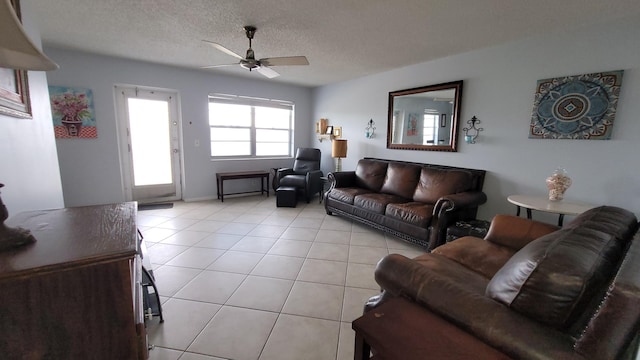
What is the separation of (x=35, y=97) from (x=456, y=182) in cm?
392

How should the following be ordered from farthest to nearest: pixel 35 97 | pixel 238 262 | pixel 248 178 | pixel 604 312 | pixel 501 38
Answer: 1. pixel 248 178
2. pixel 501 38
3. pixel 238 262
4. pixel 35 97
5. pixel 604 312

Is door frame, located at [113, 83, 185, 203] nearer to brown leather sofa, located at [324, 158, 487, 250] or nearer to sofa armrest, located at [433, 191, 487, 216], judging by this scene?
brown leather sofa, located at [324, 158, 487, 250]

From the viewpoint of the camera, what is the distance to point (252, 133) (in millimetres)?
5484

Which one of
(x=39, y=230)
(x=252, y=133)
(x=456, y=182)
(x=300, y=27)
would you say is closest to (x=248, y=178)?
(x=252, y=133)

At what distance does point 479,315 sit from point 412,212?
213cm

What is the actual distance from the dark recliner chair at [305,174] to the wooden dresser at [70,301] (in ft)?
12.9

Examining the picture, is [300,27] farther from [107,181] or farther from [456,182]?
[107,181]

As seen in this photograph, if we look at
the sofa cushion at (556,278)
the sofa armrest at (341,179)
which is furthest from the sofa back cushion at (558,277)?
the sofa armrest at (341,179)

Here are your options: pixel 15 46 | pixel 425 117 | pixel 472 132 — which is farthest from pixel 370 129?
pixel 15 46

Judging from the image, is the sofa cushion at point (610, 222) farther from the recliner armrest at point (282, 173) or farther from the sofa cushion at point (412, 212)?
the recliner armrest at point (282, 173)

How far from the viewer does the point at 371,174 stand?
4195 millimetres

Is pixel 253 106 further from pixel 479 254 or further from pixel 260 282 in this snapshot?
pixel 479 254

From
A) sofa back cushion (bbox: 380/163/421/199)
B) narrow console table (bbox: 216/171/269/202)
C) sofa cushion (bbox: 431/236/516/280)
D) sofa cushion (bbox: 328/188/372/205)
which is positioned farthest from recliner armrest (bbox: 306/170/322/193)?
sofa cushion (bbox: 431/236/516/280)

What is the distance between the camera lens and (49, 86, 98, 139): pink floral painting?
3.62m
